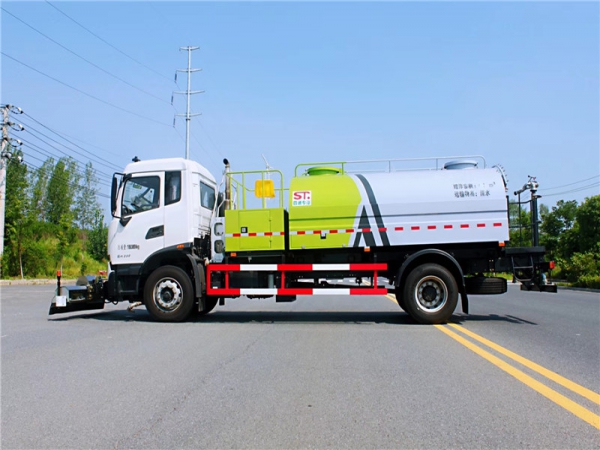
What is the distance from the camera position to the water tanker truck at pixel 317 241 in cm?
965

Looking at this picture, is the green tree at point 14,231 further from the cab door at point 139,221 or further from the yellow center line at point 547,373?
the yellow center line at point 547,373

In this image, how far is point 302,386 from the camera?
537cm

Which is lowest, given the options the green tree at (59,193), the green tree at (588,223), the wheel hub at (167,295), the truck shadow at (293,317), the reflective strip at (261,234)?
the truck shadow at (293,317)

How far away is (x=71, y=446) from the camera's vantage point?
377cm

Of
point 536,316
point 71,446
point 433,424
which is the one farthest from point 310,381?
point 536,316

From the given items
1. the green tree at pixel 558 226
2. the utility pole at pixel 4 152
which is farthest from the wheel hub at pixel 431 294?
the green tree at pixel 558 226

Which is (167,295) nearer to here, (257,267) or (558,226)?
(257,267)

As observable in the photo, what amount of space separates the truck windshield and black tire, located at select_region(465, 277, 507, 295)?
6.55 m

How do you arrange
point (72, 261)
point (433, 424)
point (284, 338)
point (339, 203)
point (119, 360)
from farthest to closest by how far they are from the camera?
1. point (72, 261)
2. point (339, 203)
3. point (284, 338)
4. point (119, 360)
5. point (433, 424)

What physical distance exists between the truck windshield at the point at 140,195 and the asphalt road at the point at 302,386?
8.08 ft

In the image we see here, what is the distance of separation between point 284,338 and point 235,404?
142 inches

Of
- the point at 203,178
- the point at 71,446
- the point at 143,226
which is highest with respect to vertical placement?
the point at 203,178

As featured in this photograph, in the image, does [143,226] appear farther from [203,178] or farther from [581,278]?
[581,278]

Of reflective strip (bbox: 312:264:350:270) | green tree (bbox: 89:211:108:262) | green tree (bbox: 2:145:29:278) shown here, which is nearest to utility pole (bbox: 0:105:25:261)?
green tree (bbox: 2:145:29:278)
